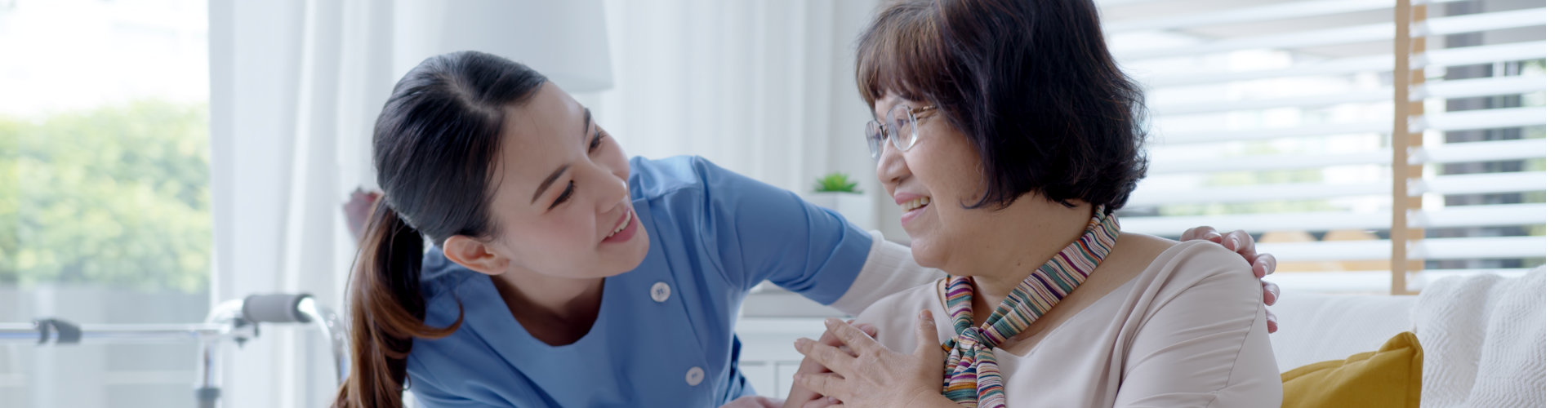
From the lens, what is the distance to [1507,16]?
2.21 metres

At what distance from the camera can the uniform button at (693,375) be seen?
1.50m

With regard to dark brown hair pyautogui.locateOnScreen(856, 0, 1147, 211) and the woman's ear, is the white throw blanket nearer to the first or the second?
dark brown hair pyautogui.locateOnScreen(856, 0, 1147, 211)

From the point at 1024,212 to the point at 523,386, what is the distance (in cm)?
81

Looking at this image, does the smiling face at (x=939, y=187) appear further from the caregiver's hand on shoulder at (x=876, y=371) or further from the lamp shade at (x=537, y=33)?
the lamp shade at (x=537, y=33)

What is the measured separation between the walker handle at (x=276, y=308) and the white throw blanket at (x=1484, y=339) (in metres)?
1.57

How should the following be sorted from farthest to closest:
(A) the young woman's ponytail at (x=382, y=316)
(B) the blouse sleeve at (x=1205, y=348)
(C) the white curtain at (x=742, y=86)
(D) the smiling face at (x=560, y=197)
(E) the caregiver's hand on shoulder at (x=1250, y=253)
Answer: (C) the white curtain at (x=742, y=86) → (A) the young woman's ponytail at (x=382, y=316) → (D) the smiling face at (x=560, y=197) → (E) the caregiver's hand on shoulder at (x=1250, y=253) → (B) the blouse sleeve at (x=1205, y=348)

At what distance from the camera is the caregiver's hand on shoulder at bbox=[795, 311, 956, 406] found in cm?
99

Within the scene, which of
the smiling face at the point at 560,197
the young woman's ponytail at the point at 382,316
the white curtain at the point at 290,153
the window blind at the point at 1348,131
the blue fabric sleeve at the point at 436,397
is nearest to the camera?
the smiling face at the point at 560,197

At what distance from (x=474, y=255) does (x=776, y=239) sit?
433mm

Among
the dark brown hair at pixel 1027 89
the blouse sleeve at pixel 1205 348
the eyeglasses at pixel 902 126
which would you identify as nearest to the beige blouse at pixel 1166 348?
the blouse sleeve at pixel 1205 348

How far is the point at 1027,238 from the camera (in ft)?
3.42

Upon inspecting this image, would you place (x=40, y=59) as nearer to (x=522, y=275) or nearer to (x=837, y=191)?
(x=522, y=275)

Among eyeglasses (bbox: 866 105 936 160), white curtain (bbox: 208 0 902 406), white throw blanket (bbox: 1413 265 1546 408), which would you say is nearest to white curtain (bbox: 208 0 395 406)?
white curtain (bbox: 208 0 902 406)

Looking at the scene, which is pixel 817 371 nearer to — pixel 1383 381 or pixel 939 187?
pixel 939 187
